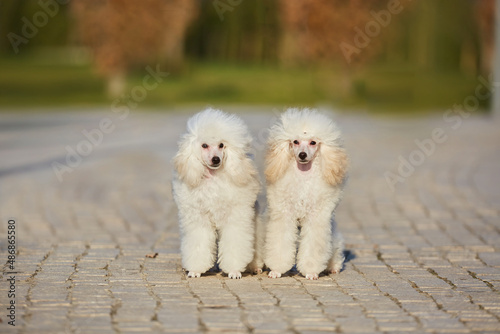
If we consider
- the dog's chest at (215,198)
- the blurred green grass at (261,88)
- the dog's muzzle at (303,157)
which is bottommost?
the blurred green grass at (261,88)

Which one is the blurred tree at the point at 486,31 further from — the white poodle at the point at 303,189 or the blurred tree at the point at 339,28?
the white poodle at the point at 303,189

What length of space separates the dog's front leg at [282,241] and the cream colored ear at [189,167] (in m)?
0.66

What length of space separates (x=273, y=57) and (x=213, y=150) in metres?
52.5

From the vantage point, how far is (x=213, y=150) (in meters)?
7.04

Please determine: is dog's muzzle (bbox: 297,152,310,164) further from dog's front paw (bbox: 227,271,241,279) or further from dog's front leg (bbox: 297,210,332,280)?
dog's front paw (bbox: 227,271,241,279)

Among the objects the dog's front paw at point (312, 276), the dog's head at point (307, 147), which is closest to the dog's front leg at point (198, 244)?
the dog's head at point (307, 147)

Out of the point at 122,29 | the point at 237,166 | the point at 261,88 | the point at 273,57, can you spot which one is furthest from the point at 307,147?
the point at 273,57

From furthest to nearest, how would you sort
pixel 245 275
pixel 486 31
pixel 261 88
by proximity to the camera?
pixel 486 31
pixel 261 88
pixel 245 275

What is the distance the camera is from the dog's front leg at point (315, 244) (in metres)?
7.26

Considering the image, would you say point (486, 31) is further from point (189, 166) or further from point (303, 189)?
point (189, 166)

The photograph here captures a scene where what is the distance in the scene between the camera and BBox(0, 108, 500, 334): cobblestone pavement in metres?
6.02

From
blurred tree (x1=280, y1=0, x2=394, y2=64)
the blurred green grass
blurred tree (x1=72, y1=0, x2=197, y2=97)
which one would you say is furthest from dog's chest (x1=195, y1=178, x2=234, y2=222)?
blurred tree (x1=72, y1=0, x2=197, y2=97)

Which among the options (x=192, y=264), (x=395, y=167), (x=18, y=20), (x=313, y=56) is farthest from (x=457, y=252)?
(x=18, y=20)

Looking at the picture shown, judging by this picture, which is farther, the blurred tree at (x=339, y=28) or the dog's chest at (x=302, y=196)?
the blurred tree at (x=339, y=28)
